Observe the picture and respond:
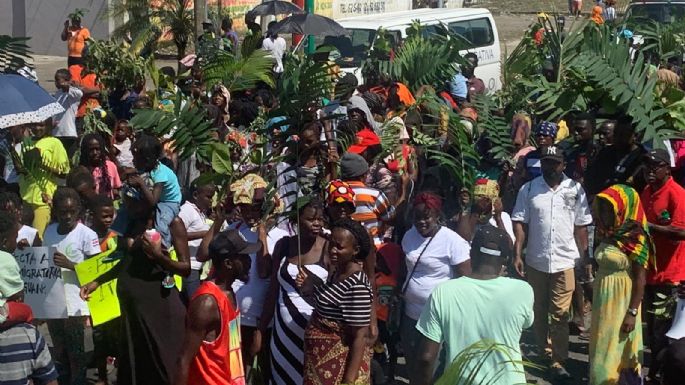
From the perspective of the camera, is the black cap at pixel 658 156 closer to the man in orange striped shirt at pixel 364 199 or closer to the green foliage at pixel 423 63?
the man in orange striped shirt at pixel 364 199

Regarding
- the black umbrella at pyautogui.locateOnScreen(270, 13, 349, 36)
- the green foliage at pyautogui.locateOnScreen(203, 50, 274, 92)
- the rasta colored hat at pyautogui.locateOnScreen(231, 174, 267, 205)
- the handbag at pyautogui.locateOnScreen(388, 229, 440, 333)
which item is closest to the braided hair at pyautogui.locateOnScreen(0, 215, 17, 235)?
the rasta colored hat at pyautogui.locateOnScreen(231, 174, 267, 205)

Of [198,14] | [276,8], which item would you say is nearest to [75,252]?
[198,14]

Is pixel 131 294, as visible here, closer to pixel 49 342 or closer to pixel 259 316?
pixel 259 316

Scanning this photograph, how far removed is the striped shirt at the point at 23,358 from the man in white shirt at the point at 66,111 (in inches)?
240

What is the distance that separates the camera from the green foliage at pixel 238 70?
11391 millimetres

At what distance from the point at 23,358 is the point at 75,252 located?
6.53 ft

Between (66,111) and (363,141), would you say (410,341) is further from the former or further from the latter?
(66,111)

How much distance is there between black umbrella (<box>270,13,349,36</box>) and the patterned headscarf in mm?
9853

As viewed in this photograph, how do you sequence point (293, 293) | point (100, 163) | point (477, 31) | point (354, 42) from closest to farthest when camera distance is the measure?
point (293, 293)
point (100, 163)
point (354, 42)
point (477, 31)

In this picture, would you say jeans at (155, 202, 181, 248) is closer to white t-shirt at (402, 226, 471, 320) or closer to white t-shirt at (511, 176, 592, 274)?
white t-shirt at (402, 226, 471, 320)

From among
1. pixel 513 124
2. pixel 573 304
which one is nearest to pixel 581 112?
pixel 513 124

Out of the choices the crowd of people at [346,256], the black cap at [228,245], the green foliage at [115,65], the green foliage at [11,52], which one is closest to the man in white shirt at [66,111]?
the green foliage at [115,65]

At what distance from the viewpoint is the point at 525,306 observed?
588cm

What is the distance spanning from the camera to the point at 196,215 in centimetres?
841
